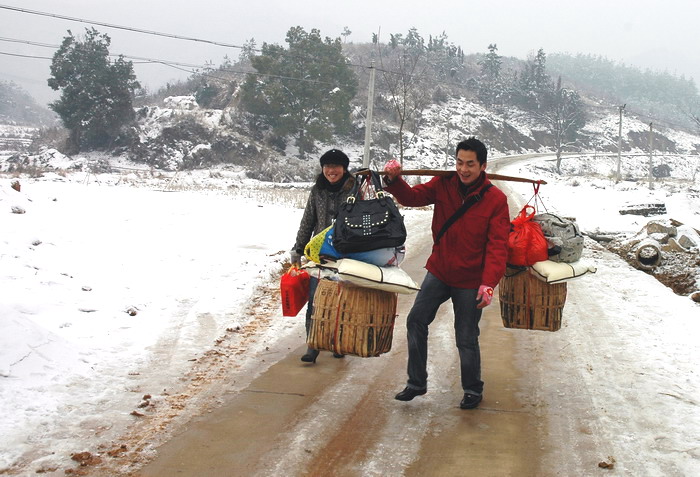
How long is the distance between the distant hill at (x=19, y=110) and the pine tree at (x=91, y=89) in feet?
268

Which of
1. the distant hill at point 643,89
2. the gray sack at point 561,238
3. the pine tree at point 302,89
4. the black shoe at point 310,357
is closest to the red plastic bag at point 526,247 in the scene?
the gray sack at point 561,238

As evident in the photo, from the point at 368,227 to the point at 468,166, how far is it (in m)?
0.85

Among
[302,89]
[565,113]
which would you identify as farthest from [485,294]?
[565,113]

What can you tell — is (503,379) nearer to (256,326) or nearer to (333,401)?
(333,401)

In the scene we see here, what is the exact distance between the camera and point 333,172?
209 inches

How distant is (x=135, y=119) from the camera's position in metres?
47.6

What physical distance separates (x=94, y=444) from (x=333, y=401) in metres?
1.75

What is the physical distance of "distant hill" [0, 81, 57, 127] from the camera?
12414 centimetres

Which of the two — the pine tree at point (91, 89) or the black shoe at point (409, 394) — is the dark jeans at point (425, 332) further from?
the pine tree at point (91, 89)

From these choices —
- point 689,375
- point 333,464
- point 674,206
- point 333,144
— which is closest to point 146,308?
point 333,464

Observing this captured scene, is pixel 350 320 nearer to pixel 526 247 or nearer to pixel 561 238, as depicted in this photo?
pixel 526 247

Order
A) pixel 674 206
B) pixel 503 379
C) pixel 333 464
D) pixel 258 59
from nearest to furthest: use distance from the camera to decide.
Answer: pixel 333 464
pixel 503 379
pixel 674 206
pixel 258 59

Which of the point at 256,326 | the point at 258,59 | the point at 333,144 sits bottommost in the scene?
the point at 256,326

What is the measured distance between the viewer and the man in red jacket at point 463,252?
4344mm
